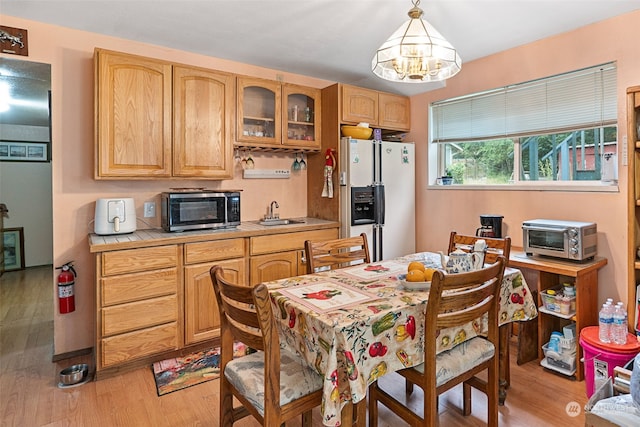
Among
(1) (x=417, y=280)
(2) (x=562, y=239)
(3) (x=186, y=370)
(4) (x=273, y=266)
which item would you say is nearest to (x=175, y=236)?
(4) (x=273, y=266)

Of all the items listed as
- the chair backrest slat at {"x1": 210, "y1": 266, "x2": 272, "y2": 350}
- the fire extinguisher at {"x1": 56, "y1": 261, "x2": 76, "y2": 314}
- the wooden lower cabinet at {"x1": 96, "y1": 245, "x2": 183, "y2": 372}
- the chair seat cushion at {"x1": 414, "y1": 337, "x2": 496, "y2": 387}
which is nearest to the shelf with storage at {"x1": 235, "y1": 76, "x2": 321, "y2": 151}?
the wooden lower cabinet at {"x1": 96, "y1": 245, "x2": 183, "y2": 372}

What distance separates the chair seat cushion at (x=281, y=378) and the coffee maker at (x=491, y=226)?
84.1 inches

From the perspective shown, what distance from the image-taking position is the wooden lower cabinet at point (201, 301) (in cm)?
265

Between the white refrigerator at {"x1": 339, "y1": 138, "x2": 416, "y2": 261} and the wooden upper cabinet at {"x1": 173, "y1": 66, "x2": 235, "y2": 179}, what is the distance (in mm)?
1074

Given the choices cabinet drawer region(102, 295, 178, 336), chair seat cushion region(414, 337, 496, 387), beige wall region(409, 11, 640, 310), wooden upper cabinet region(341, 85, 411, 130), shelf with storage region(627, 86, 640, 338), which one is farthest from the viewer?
wooden upper cabinet region(341, 85, 411, 130)

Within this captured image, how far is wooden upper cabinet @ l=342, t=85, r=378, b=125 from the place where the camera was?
3.42 m

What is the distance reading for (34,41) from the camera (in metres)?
2.52

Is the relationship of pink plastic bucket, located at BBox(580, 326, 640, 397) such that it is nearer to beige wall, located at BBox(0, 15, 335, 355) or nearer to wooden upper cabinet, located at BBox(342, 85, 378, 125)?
wooden upper cabinet, located at BBox(342, 85, 378, 125)

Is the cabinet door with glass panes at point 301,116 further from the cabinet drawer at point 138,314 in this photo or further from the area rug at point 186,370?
the area rug at point 186,370

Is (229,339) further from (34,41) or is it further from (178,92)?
(34,41)

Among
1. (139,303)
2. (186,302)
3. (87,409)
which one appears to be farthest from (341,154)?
(87,409)

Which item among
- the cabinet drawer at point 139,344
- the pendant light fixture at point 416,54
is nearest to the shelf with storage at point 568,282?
the pendant light fixture at point 416,54

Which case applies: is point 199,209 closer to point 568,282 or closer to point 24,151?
point 568,282

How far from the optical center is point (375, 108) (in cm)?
366
